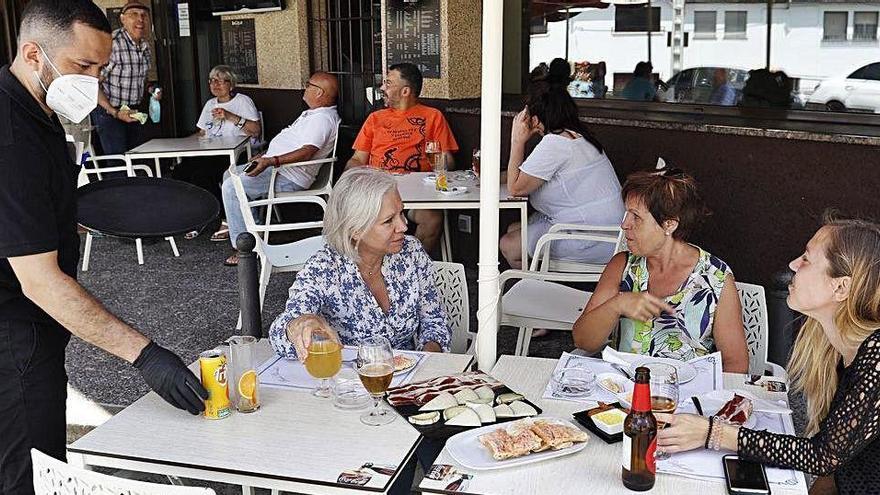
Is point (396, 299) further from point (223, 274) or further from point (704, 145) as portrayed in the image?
point (223, 274)

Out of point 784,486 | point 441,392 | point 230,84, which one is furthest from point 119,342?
point 230,84

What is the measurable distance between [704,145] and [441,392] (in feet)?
9.96

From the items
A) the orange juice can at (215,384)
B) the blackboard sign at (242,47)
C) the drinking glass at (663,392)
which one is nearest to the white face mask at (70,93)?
the orange juice can at (215,384)

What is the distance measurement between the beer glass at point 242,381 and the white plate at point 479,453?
0.50 meters

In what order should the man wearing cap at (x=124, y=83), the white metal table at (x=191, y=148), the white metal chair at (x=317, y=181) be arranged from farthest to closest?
the man wearing cap at (x=124, y=83)
the white metal table at (x=191, y=148)
the white metal chair at (x=317, y=181)

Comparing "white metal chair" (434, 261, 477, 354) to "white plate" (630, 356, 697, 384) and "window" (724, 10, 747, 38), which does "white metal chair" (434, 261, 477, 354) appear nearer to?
"white plate" (630, 356, 697, 384)

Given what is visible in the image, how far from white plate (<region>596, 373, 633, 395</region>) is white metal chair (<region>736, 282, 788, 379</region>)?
775mm

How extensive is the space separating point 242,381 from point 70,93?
0.80 meters

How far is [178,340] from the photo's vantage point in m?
4.78

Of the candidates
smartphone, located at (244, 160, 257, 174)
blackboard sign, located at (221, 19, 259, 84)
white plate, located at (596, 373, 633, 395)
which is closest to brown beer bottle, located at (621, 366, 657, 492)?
white plate, located at (596, 373, 633, 395)

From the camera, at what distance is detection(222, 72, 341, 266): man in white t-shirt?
614cm

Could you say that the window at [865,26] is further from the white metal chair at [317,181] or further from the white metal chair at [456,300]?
the white metal chair at [317,181]

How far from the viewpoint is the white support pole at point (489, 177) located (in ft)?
7.14

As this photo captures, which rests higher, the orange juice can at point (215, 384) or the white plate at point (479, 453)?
the orange juice can at point (215, 384)
